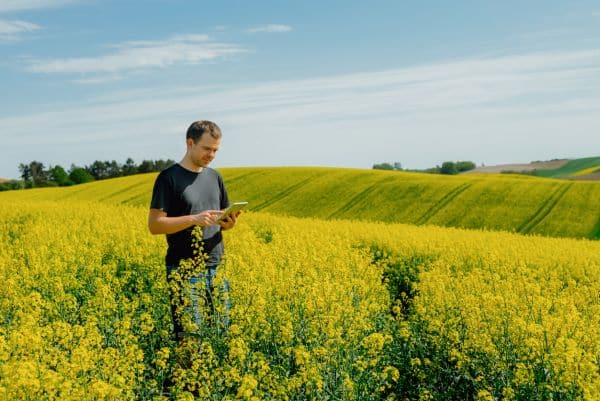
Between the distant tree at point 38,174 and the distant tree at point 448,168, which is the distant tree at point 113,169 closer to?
the distant tree at point 38,174

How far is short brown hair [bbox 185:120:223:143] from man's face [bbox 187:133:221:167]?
0.03m

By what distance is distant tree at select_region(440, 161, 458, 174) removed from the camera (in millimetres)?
99500

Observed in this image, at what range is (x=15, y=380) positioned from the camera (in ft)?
14.4

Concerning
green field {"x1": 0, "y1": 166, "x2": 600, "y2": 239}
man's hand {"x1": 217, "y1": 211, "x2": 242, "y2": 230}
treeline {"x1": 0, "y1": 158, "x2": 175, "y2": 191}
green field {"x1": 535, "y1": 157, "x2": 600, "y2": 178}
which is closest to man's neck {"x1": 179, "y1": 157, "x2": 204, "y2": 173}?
man's hand {"x1": 217, "y1": 211, "x2": 242, "y2": 230}

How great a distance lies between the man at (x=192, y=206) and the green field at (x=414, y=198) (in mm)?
29707

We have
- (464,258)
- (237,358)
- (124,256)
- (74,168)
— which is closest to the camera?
(237,358)

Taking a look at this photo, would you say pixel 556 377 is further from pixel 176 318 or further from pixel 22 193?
pixel 22 193

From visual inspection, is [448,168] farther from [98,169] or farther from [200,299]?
[200,299]

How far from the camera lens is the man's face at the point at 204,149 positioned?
19.6ft

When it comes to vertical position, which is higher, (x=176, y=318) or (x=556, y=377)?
(x=176, y=318)

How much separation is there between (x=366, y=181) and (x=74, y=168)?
58834mm

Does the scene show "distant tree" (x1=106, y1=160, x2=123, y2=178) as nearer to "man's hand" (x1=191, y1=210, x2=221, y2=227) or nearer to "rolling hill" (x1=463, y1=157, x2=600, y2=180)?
"rolling hill" (x1=463, y1=157, x2=600, y2=180)

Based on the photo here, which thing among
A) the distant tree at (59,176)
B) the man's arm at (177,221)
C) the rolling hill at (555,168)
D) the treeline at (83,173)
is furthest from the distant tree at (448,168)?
the man's arm at (177,221)

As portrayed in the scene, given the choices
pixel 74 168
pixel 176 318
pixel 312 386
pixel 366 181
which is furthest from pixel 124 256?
pixel 74 168
